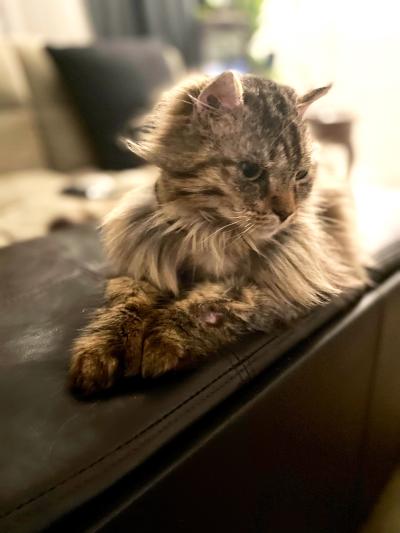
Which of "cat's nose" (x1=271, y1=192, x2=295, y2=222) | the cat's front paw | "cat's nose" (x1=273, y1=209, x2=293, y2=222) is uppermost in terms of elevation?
"cat's nose" (x1=271, y1=192, x2=295, y2=222)

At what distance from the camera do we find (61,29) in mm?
3018

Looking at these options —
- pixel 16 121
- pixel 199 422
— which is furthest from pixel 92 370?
pixel 16 121

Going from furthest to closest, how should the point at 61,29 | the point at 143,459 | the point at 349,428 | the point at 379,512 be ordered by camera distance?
the point at 61,29 → the point at 379,512 → the point at 349,428 → the point at 143,459

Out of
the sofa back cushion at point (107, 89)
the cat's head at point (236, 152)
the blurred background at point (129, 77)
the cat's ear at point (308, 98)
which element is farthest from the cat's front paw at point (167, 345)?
the sofa back cushion at point (107, 89)


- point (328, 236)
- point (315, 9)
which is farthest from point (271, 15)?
point (328, 236)

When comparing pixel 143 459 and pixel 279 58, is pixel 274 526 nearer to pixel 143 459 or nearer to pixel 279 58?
pixel 143 459

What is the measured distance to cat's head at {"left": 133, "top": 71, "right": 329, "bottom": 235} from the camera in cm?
79

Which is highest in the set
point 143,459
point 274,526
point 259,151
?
point 259,151

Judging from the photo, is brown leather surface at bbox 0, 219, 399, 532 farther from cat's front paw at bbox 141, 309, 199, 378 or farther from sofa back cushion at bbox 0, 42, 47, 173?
sofa back cushion at bbox 0, 42, 47, 173

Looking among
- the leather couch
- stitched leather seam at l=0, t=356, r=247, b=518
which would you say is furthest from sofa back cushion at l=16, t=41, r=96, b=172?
stitched leather seam at l=0, t=356, r=247, b=518

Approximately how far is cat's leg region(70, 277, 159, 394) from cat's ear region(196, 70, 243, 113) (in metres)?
0.35

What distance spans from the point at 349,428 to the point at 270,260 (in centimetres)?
41

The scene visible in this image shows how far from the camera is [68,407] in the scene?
2.02 feet

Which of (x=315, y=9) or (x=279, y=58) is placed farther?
(x=279, y=58)
